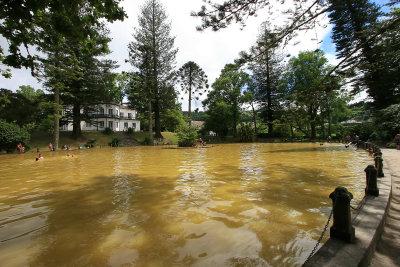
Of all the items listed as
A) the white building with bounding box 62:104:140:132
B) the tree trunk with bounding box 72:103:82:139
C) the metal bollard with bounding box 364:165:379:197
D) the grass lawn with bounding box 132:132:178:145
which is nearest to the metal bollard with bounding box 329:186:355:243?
the metal bollard with bounding box 364:165:379:197

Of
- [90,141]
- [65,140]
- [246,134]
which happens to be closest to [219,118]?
[246,134]

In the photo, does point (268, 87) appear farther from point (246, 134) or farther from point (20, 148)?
point (20, 148)

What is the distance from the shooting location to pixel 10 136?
2017cm

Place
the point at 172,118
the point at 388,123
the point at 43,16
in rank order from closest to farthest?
the point at 43,16 < the point at 388,123 < the point at 172,118

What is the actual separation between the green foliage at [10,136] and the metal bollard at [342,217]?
28.3 meters

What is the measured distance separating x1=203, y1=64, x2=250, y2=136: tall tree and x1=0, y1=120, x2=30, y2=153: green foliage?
3483cm

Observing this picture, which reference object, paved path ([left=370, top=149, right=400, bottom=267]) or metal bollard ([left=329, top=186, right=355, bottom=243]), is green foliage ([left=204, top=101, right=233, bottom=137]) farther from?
metal bollard ([left=329, top=186, right=355, bottom=243])

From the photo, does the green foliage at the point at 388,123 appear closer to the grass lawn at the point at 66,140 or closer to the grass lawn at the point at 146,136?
the grass lawn at the point at 146,136

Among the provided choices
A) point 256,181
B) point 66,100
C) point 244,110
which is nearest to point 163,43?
point 66,100

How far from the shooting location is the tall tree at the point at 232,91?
145 ft

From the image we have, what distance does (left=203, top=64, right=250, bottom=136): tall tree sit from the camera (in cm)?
4406

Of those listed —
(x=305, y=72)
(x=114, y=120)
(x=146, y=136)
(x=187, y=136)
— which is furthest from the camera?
(x=114, y=120)

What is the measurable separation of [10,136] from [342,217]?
93.5 ft

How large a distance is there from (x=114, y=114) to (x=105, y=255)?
5312 centimetres
